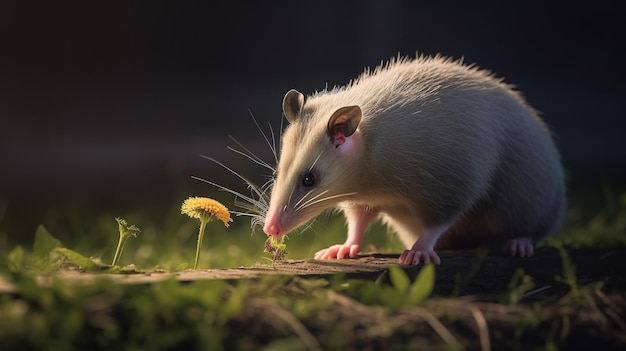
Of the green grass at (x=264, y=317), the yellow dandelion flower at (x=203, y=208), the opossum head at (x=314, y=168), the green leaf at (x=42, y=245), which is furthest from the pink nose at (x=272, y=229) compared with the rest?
the green leaf at (x=42, y=245)

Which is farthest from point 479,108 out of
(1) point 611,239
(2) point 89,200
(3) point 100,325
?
(2) point 89,200

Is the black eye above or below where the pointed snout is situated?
above

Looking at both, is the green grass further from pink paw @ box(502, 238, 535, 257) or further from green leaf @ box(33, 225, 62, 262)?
pink paw @ box(502, 238, 535, 257)

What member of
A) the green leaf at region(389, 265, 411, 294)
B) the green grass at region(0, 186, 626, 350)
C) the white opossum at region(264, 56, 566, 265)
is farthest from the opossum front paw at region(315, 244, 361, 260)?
the green leaf at region(389, 265, 411, 294)

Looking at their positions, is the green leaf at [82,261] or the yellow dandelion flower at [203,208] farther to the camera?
the yellow dandelion flower at [203,208]

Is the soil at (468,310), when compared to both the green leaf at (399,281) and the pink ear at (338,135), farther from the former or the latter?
the pink ear at (338,135)

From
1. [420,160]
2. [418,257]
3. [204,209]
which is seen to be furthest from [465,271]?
[204,209]

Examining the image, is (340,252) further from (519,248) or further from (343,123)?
(519,248)
